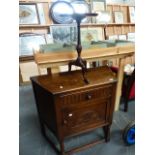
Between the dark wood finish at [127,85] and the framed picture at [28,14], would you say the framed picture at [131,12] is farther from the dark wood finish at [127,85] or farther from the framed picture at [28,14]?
the dark wood finish at [127,85]

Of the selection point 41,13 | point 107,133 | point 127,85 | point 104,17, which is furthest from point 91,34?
point 107,133

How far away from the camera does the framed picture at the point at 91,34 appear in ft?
12.9

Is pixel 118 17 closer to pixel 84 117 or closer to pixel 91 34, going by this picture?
pixel 91 34

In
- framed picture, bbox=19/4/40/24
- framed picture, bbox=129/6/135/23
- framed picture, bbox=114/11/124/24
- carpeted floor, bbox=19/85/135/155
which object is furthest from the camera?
framed picture, bbox=129/6/135/23

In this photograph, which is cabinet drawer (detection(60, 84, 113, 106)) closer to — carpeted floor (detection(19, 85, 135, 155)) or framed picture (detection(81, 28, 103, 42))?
carpeted floor (detection(19, 85, 135, 155))

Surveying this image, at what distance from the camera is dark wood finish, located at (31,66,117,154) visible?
4.46 ft

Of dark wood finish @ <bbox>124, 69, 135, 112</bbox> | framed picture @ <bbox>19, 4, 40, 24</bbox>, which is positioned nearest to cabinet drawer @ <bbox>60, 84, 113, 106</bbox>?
dark wood finish @ <bbox>124, 69, 135, 112</bbox>

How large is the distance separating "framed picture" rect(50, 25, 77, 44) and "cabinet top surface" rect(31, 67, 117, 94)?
2078mm

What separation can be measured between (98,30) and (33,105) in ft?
7.62

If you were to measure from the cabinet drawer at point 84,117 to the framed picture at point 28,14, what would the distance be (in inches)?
98.7

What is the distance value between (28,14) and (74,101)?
2602 millimetres

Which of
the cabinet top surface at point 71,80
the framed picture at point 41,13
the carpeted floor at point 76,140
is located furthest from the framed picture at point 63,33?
the cabinet top surface at point 71,80

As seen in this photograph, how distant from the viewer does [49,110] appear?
1450mm
